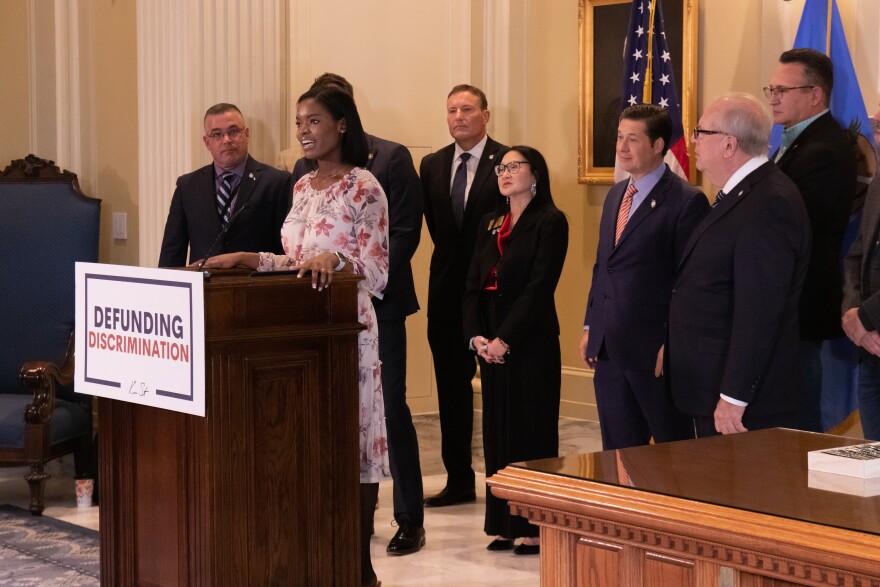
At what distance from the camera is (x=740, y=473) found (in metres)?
2.03

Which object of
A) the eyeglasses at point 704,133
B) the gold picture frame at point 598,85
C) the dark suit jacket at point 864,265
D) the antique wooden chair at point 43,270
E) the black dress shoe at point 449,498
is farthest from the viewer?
the gold picture frame at point 598,85

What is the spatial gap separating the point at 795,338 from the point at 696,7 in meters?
3.03

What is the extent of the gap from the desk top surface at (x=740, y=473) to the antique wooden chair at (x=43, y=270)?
418 centimetres

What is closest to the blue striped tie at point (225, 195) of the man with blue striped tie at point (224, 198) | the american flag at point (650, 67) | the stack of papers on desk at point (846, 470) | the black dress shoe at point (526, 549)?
the man with blue striped tie at point (224, 198)

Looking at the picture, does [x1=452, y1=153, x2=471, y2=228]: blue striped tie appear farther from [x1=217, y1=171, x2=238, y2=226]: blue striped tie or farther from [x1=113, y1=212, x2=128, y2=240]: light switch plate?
[x1=113, y1=212, x2=128, y2=240]: light switch plate

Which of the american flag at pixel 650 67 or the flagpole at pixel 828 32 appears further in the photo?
the american flag at pixel 650 67

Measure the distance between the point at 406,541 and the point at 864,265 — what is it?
194 cm

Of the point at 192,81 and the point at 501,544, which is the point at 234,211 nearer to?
the point at 192,81

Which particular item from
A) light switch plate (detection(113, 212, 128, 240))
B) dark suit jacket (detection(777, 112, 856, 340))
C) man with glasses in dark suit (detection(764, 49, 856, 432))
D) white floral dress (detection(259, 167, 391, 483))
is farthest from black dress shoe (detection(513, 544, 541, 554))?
light switch plate (detection(113, 212, 128, 240))

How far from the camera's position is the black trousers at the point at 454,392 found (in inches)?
221

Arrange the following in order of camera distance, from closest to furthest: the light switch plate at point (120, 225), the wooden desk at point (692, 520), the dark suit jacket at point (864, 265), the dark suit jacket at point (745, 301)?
1. the wooden desk at point (692, 520)
2. the dark suit jacket at point (745, 301)
3. the dark suit jacket at point (864, 265)
4. the light switch plate at point (120, 225)

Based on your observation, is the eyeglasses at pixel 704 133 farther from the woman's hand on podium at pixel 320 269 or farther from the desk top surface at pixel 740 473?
the desk top surface at pixel 740 473

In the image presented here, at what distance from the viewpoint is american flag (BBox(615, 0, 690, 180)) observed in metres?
6.05

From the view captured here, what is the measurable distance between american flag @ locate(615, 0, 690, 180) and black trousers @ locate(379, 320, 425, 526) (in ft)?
6.29
